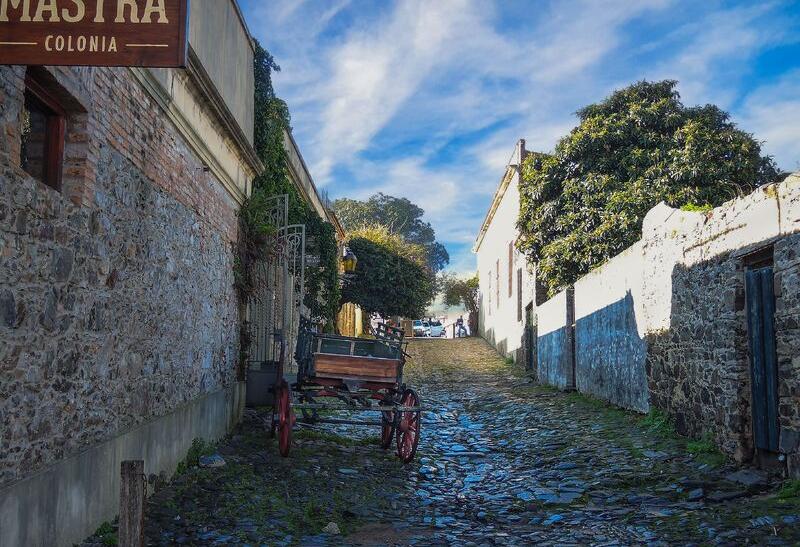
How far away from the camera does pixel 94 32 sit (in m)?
3.91

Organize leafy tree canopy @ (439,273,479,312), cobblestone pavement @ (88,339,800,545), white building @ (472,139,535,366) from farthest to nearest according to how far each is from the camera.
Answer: leafy tree canopy @ (439,273,479,312)
white building @ (472,139,535,366)
cobblestone pavement @ (88,339,800,545)

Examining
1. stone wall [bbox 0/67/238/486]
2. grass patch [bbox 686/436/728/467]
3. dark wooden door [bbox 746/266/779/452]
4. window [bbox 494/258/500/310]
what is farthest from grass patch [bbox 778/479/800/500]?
window [bbox 494/258/500/310]

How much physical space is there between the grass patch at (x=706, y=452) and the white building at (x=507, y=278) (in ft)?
40.5

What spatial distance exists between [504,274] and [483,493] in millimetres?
21755

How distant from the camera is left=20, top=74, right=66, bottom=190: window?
4.77m

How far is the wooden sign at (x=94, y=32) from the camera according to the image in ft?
12.6

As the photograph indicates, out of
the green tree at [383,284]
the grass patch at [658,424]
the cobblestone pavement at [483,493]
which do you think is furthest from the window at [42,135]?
the green tree at [383,284]

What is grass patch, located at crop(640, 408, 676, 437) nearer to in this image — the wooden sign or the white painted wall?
the wooden sign

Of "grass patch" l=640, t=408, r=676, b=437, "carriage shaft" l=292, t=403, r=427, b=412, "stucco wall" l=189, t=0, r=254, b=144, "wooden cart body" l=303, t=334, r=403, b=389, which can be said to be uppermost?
"stucco wall" l=189, t=0, r=254, b=144

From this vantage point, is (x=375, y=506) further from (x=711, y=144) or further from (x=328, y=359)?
(x=711, y=144)

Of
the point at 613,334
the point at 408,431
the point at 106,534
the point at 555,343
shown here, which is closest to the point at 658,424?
the point at 613,334

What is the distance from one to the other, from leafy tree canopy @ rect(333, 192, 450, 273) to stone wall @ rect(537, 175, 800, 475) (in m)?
56.5

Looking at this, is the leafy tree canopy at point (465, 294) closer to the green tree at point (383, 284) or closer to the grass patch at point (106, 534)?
the green tree at point (383, 284)

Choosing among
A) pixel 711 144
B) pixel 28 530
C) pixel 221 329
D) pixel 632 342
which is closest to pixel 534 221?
pixel 711 144
